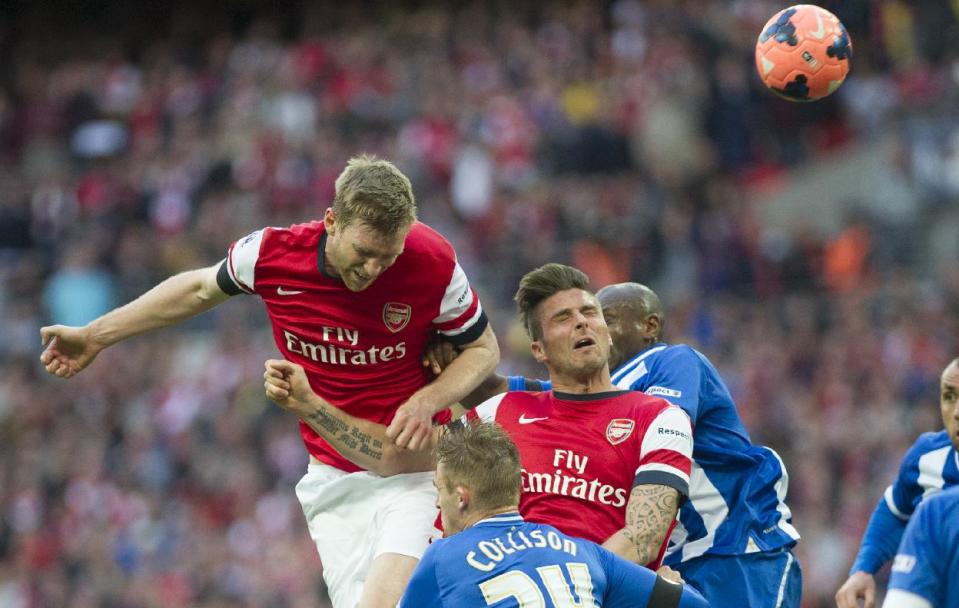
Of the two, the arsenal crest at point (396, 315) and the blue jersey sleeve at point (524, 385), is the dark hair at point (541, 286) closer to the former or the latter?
the arsenal crest at point (396, 315)

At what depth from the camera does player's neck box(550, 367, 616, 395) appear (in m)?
6.04

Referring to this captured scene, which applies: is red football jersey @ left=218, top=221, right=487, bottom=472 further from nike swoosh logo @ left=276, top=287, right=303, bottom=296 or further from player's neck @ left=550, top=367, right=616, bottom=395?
player's neck @ left=550, top=367, right=616, bottom=395

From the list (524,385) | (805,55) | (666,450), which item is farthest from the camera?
(805,55)

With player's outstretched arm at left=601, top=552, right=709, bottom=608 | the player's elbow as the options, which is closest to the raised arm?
player's outstretched arm at left=601, top=552, right=709, bottom=608

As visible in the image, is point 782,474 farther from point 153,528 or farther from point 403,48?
point 403,48

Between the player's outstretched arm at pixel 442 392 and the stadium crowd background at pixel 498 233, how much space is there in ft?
21.1

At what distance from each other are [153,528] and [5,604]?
1.62 meters

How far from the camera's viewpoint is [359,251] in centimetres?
591

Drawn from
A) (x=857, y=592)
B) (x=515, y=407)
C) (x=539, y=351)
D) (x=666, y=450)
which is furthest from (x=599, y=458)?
(x=857, y=592)

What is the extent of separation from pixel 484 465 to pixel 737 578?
5.84 feet

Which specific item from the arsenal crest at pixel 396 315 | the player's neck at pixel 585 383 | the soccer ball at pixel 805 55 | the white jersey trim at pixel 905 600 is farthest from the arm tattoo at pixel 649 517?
the soccer ball at pixel 805 55

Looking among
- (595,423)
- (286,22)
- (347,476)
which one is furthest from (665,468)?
(286,22)

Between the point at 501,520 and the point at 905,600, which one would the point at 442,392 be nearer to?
the point at 501,520

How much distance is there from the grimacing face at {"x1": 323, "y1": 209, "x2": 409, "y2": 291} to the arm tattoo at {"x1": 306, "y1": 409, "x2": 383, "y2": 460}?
57cm
